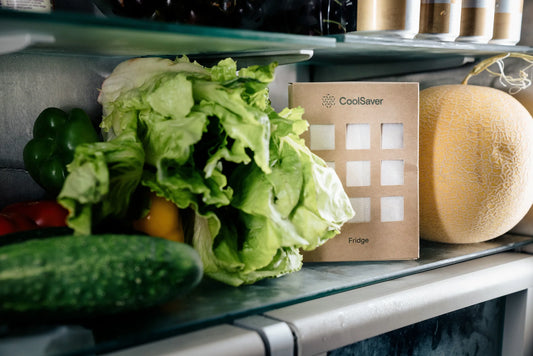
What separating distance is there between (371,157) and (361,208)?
102 millimetres

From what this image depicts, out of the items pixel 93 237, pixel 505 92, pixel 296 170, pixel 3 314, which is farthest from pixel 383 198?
pixel 3 314

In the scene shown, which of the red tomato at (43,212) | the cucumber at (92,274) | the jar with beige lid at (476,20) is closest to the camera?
the cucumber at (92,274)

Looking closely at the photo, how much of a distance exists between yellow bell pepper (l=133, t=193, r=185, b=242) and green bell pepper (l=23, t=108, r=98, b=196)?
0.20 meters

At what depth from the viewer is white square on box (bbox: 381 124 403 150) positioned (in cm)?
102

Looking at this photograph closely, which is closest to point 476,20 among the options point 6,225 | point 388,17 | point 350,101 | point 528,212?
point 388,17

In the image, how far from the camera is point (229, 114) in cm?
77

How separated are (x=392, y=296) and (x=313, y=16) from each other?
534mm

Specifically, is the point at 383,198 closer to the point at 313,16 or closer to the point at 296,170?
the point at 296,170

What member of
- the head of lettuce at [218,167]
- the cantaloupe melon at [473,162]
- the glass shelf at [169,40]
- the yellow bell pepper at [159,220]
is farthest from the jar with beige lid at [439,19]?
the yellow bell pepper at [159,220]

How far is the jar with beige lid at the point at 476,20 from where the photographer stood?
111cm

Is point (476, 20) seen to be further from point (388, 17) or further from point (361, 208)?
point (361, 208)

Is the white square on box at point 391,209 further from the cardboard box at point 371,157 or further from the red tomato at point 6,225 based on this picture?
the red tomato at point 6,225

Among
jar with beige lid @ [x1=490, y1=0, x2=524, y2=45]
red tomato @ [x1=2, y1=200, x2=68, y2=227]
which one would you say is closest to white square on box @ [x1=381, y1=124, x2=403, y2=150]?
jar with beige lid @ [x1=490, y1=0, x2=524, y2=45]

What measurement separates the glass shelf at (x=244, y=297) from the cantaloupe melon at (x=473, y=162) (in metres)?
0.08
